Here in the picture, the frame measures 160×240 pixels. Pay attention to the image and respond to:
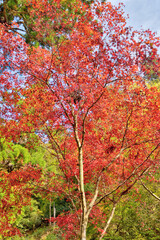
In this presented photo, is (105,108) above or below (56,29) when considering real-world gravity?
below

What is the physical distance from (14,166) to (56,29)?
8.82 m

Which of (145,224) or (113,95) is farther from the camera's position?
(145,224)

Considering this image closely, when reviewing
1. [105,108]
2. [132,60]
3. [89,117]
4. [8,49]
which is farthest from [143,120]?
[8,49]

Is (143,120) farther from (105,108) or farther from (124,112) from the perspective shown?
(105,108)

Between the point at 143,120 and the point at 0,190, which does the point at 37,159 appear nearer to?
the point at 0,190

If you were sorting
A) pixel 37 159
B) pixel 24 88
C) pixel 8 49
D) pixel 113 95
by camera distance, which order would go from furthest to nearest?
1. pixel 37 159
2. pixel 24 88
3. pixel 113 95
4. pixel 8 49

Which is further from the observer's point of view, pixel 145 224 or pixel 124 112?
pixel 145 224

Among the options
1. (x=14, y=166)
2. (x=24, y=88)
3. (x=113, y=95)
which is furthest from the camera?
(x=14, y=166)

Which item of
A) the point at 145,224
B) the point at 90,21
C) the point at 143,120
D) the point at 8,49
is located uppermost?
the point at 90,21

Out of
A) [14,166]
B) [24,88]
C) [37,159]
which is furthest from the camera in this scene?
[37,159]

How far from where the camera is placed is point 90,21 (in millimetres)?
4629

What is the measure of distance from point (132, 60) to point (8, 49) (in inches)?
125

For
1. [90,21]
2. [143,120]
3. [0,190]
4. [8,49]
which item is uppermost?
[90,21]

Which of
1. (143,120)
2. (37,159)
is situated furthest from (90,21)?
(37,159)
